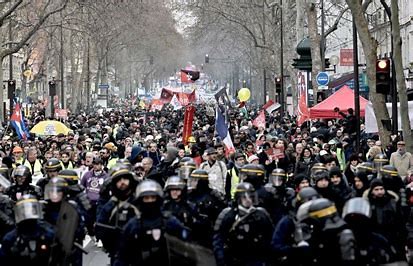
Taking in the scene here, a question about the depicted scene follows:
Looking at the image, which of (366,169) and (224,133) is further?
(224,133)

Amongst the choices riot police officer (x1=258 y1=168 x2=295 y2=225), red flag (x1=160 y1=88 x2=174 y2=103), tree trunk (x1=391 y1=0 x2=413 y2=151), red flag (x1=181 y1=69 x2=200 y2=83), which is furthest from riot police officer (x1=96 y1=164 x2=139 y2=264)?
red flag (x1=181 y1=69 x2=200 y2=83)

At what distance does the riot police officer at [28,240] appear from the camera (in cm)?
1020

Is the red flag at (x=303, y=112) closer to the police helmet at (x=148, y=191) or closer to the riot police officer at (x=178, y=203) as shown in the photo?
the riot police officer at (x=178, y=203)

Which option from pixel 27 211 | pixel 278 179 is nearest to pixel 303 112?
pixel 278 179

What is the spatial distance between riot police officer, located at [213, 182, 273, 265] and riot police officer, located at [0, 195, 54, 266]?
1684mm

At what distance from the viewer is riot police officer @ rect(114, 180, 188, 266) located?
9.83 m

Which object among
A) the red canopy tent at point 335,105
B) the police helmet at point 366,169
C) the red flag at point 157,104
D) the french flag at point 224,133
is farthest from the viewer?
the red flag at point 157,104

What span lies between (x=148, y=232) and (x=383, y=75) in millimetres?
12338

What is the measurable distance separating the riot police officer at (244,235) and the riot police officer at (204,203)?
3.27ft

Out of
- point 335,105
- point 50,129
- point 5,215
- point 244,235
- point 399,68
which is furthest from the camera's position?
point 335,105

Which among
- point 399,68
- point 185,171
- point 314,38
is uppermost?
point 314,38

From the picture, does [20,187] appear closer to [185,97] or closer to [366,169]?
[366,169]

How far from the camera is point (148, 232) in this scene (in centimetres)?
986

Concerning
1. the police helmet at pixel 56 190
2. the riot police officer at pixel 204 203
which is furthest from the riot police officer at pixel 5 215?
the riot police officer at pixel 204 203
